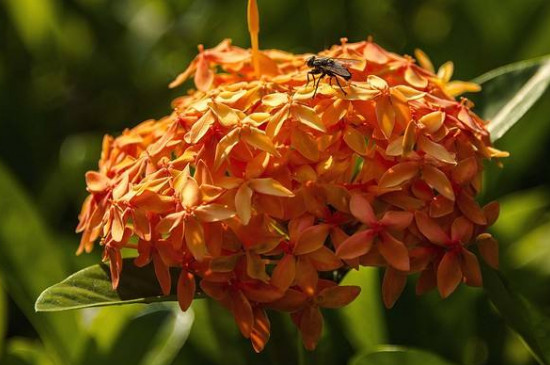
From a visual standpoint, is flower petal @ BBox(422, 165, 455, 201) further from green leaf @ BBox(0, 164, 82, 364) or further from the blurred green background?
green leaf @ BBox(0, 164, 82, 364)

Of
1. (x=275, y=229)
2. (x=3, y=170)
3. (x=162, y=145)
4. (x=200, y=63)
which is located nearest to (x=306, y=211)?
(x=275, y=229)

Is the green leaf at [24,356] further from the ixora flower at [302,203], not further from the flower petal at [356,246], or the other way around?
the flower petal at [356,246]

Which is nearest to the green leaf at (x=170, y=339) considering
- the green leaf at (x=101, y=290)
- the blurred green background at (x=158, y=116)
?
the blurred green background at (x=158, y=116)

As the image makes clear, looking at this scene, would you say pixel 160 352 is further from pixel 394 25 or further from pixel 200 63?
pixel 394 25

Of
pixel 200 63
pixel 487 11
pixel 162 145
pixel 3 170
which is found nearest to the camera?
pixel 162 145

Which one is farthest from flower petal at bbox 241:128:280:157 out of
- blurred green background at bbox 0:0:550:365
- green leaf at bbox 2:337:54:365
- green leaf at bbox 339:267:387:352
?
green leaf at bbox 2:337:54:365

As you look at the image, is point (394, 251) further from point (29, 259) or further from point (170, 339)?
point (29, 259)
